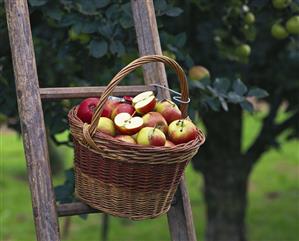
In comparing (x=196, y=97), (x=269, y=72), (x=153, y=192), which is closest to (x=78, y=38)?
(x=196, y=97)

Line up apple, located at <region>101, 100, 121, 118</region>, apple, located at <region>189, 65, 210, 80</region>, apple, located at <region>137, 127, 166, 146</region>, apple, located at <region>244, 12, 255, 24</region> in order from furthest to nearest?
apple, located at <region>244, 12, 255, 24</region>, apple, located at <region>189, 65, 210, 80</region>, apple, located at <region>101, 100, 121, 118</region>, apple, located at <region>137, 127, 166, 146</region>

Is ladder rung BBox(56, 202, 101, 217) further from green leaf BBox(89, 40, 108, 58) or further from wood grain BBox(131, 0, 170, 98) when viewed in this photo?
green leaf BBox(89, 40, 108, 58)

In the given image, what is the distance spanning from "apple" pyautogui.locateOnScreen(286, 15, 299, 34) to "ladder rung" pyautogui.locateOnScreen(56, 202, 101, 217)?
1195 mm

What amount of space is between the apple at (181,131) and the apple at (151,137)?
47 mm

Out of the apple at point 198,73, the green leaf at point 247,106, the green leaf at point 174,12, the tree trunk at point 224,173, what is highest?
the green leaf at point 174,12

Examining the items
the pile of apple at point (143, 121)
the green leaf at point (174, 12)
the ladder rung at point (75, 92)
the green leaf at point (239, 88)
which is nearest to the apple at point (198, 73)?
the green leaf at point (239, 88)

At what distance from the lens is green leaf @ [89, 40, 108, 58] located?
103 inches

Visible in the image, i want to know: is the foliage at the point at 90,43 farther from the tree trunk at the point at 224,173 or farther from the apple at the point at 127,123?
the tree trunk at the point at 224,173

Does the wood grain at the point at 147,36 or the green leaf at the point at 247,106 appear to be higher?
the wood grain at the point at 147,36

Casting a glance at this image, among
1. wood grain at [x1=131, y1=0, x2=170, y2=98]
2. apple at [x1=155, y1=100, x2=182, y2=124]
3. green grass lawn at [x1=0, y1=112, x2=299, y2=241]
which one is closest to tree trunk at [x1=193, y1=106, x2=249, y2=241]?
green grass lawn at [x1=0, y1=112, x2=299, y2=241]

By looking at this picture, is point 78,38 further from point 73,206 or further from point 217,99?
point 73,206

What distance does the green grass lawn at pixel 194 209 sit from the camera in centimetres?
618

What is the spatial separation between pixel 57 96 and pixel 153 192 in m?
0.36

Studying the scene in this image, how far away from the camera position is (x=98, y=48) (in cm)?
264
